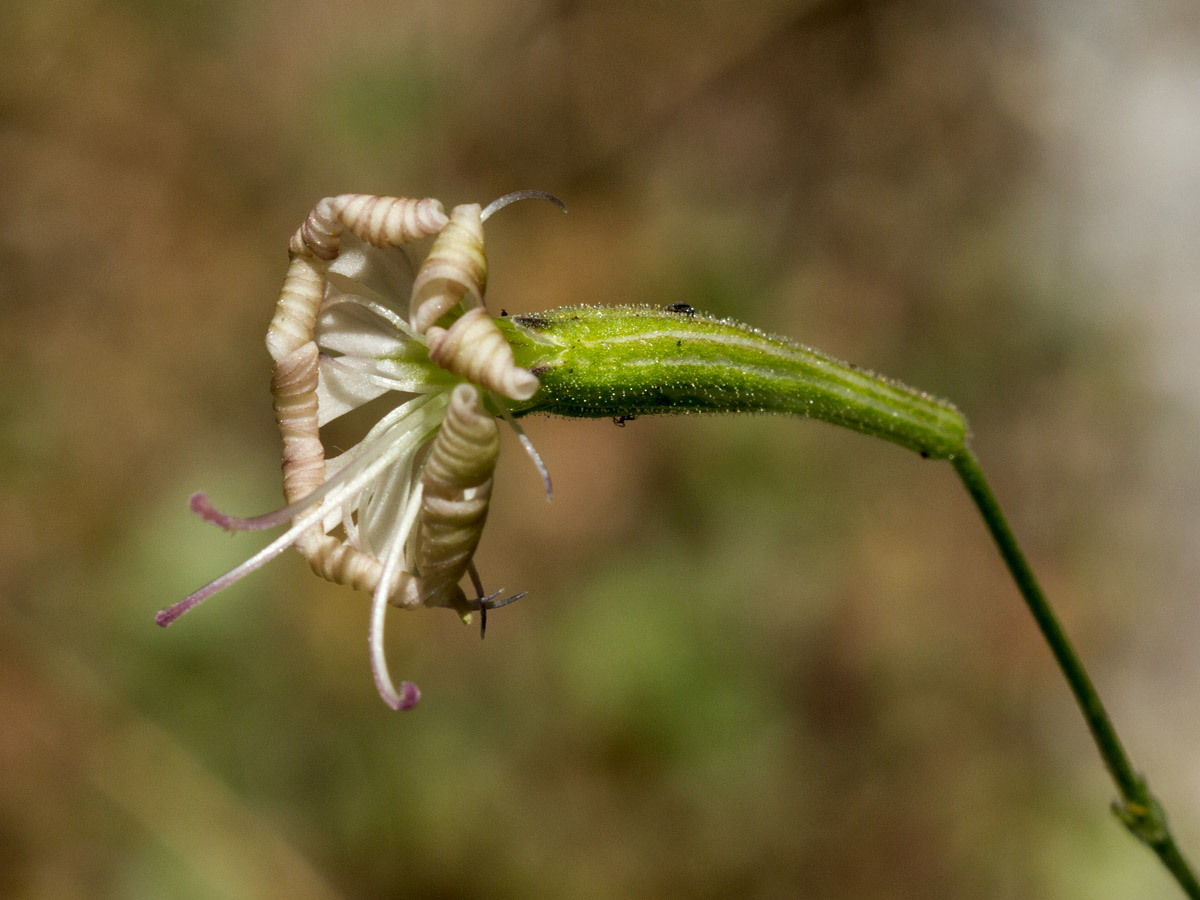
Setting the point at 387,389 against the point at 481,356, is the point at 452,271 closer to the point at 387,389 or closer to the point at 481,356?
the point at 481,356

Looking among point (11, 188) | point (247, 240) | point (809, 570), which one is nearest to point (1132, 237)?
point (809, 570)

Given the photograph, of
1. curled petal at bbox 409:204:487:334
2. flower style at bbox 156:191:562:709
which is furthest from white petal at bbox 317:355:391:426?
curled petal at bbox 409:204:487:334

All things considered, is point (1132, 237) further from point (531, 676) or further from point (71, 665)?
point (71, 665)

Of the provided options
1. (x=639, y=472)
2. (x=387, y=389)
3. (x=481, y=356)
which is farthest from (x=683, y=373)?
(x=639, y=472)

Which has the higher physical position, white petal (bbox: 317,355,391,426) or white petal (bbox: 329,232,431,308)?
white petal (bbox: 329,232,431,308)

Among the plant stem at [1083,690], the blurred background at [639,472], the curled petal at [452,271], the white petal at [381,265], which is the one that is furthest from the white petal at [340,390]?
the blurred background at [639,472]

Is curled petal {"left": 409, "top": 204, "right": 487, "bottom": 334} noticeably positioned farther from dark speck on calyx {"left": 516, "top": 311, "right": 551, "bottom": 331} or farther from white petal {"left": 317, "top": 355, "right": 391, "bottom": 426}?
white petal {"left": 317, "top": 355, "right": 391, "bottom": 426}

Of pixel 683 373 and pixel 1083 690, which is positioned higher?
pixel 683 373
